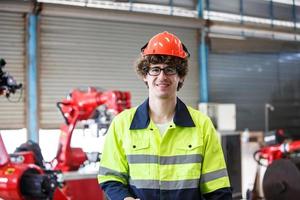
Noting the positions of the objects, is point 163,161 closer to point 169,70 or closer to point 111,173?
point 111,173

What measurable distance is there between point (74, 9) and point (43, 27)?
518 mm

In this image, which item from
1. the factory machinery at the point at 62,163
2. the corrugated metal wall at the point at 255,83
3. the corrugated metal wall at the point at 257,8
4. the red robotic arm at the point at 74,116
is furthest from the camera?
the corrugated metal wall at the point at 257,8

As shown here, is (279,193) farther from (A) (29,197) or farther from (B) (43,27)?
(B) (43,27)

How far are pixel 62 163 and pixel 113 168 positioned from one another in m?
3.01

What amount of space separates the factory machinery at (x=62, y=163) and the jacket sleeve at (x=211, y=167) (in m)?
1.76

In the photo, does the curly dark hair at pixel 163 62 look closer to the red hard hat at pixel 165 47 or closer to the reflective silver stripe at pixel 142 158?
the red hard hat at pixel 165 47

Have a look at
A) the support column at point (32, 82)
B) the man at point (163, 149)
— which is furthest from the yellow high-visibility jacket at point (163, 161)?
the support column at point (32, 82)

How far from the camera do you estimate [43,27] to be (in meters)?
6.32

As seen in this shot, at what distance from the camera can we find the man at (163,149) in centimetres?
200

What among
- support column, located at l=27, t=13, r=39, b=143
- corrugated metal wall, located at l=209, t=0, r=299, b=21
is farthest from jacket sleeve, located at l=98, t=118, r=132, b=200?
corrugated metal wall, located at l=209, t=0, r=299, b=21

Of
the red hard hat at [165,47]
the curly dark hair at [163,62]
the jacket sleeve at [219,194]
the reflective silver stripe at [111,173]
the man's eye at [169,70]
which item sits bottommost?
the jacket sleeve at [219,194]

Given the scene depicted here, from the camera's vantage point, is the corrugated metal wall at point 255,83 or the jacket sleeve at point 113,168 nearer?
the jacket sleeve at point 113,168

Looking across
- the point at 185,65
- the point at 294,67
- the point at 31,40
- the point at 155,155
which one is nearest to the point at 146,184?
the point at 155,155

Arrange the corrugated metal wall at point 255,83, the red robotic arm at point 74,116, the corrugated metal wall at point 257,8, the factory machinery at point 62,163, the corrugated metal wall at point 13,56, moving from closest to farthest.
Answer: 1. the factory machinery at point 62,163
2. the red robotic arm at point 74,116
3. the corrugated metal wall at point 13,56
4. the corrugated metal wall at point 255,83
5. the corrugated metal wall at point 257,8
